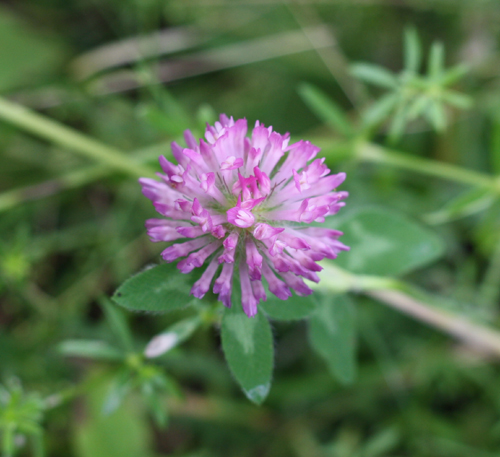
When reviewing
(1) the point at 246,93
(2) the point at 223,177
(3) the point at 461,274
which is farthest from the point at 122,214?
(3) the point at 461,274

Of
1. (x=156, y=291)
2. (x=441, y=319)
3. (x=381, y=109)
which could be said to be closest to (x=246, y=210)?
(x=156, y=291)

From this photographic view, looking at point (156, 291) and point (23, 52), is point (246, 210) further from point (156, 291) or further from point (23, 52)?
point (23, 52)

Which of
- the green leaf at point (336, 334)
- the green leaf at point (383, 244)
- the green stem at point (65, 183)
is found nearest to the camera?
the green leaf at point (336, 334)

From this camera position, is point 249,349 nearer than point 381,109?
Yes

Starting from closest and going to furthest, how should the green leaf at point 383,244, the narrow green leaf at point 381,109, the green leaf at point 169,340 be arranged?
the green leaf at point 169,340 → the green leaf at point 383,244 → the narrow green leaf at point 381,109

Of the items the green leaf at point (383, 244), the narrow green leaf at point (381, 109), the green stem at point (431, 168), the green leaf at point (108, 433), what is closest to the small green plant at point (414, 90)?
the narrow green leaf at point (381, 109)

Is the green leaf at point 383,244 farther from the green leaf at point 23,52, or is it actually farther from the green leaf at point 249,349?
the green leaf at point 23,52

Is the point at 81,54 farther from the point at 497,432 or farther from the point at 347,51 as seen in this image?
the point at 497,432
